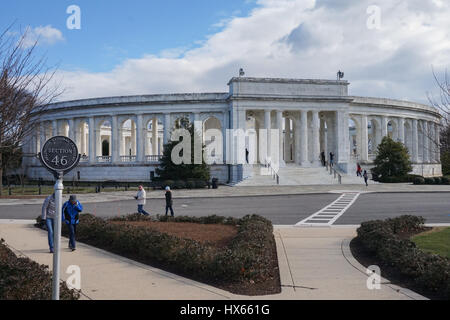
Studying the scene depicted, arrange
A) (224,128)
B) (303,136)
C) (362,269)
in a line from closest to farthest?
1. (362,269)
2. (303,136)
3. (224,128)

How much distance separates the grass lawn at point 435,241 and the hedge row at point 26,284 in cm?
920

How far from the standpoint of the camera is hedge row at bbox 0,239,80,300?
274 inches

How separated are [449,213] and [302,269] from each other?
14.6 m

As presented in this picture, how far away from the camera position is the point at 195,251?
10.1 metres

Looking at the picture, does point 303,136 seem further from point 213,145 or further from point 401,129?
point 401,129

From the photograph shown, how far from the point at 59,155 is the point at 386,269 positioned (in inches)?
300

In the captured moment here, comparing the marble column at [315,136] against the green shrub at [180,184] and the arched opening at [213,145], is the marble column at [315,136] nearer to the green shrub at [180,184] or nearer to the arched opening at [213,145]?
the arched opening at [213,145]

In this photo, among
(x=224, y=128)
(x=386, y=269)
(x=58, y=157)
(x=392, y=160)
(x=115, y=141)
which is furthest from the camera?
(x=115, y=141)

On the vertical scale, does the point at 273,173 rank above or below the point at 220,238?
above

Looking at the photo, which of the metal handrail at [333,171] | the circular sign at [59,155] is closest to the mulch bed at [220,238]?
the circular sign at [59,155]

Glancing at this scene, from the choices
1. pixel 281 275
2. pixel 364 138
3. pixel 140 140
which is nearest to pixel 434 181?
pixel 364 138

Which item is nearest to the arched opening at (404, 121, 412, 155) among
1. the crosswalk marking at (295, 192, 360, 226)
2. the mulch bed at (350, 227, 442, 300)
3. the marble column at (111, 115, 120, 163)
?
the marble column at (111, 115, 120, 163)

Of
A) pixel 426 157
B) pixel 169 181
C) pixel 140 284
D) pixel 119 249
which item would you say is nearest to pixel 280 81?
pixel 169 181

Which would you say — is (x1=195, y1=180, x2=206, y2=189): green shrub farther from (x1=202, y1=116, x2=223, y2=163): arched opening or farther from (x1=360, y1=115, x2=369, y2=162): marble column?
(x1=360, y1=115, x2=369, y2=162): marble column
